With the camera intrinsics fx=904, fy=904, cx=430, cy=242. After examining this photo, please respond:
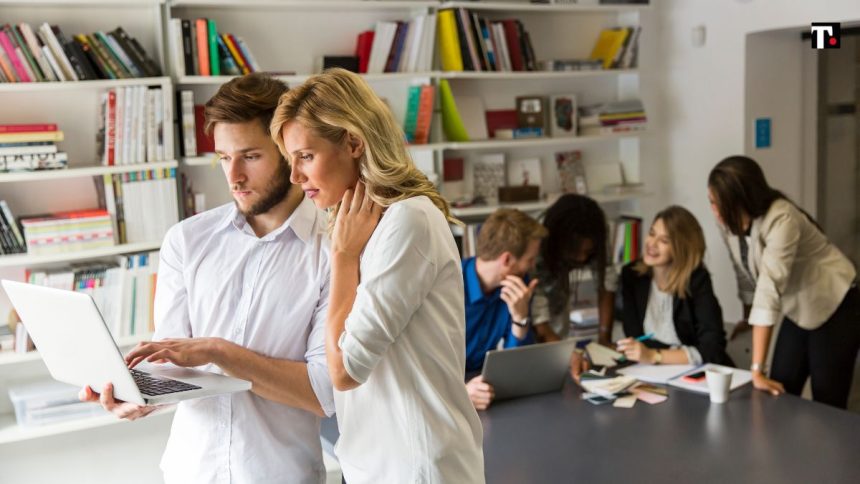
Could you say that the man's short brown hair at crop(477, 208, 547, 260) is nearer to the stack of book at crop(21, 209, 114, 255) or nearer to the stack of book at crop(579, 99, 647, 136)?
the stack of book at crop(21, 209, 114, 255)

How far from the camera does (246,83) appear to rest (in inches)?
72.1

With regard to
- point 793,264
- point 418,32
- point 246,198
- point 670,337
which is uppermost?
point 418,32

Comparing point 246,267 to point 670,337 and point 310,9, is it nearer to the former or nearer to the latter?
point 670,337

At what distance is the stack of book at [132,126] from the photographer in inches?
147

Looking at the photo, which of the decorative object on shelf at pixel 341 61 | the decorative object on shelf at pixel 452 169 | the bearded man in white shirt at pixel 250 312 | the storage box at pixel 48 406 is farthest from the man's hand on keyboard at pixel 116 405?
the decorative object on shelf at pixel 452 169

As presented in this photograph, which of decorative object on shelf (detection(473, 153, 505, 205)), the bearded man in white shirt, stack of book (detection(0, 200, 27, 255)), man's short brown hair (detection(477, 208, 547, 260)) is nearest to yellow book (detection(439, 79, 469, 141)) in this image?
decorative object on shelf (detection(473, 153, 505, 205))

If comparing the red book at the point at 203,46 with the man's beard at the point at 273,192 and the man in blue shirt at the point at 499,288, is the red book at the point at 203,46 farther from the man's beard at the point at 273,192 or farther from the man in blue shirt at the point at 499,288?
the man's beard at the point at 273,192

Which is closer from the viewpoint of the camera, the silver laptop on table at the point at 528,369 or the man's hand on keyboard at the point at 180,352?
the man's hand on keyboard at the point at 180,352

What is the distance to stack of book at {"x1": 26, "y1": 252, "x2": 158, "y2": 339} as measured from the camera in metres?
3.75

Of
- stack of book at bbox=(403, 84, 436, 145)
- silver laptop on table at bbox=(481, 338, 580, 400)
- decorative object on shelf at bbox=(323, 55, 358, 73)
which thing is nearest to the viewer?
silver laptop on table at bbox=(481, 338, 580, 400)

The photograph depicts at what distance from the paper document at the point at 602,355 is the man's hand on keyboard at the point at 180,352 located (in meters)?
1.93

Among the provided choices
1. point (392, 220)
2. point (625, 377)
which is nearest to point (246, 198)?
point (392, 220)

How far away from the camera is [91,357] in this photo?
5.43 feet

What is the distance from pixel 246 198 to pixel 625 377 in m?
1.68
